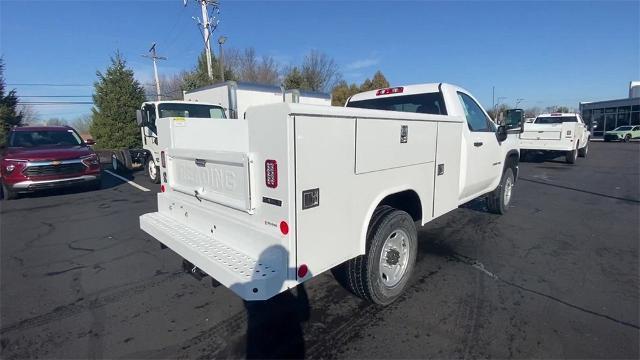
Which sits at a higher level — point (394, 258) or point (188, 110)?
point (188, 110)

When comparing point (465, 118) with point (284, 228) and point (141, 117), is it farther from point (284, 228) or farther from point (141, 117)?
point (141, 117)

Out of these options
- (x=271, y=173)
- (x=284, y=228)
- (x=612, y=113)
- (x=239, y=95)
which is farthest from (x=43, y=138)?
(x=612, y=113)

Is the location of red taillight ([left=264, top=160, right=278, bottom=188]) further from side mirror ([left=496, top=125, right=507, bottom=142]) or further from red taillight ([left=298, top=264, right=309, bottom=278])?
side mirror ([left=496, top=125, right=507, bottom=142])

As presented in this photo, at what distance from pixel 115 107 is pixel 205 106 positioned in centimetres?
1393

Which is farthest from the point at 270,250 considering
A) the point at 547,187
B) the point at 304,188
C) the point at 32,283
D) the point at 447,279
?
the point at 547,187

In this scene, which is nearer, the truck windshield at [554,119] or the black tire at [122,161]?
the black tire at [122,161]

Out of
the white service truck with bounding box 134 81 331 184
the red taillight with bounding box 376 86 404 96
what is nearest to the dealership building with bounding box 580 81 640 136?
the white service truck with bounding box 134 81 331 184

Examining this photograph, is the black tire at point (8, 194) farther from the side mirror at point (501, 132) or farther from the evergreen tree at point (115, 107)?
the evergreen tree at point (115, 107)

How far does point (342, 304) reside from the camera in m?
3.32

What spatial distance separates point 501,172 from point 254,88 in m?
8.49

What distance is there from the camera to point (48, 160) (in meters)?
8.18

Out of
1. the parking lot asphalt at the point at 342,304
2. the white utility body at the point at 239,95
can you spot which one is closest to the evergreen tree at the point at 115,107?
the white utility body at the point at 239,95

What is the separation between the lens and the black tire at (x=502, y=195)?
618 cm

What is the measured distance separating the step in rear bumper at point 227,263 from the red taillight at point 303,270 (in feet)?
0.38
